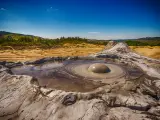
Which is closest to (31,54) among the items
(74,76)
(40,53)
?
(40,53)

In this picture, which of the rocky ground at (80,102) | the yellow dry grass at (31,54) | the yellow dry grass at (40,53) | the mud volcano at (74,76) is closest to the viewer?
the rocky ground at (80,102)

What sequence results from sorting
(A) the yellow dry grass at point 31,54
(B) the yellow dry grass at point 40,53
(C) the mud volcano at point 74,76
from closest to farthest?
(C) the mud volcano at point 74,76, (A) the yellow dry grass at point 31,54, (B) the yellow dry grass at point 40,53

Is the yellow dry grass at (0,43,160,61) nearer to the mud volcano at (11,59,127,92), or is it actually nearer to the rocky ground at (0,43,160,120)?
Answer: the mud volcano at (11,59,127,92)

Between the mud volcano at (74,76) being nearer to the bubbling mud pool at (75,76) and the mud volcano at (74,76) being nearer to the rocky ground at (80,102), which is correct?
the bubbling mud pool at (75,76)

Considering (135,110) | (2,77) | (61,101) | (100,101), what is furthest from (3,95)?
(135,110)

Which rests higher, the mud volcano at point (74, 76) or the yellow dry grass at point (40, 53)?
the mud volcano at point (74, 76)

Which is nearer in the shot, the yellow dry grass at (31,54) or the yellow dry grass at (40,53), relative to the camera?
the yellow dry grass at (31,54)

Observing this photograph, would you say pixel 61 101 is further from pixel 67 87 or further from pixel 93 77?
pixel 93 77

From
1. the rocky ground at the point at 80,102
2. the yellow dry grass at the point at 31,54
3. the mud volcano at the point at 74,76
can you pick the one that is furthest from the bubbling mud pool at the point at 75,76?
the yellow dry grass at the point at 31,54

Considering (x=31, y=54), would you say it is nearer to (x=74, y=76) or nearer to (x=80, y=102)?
(x=74, y=76)

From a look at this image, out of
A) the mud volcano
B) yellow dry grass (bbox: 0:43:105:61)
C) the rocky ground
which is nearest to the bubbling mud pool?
the mud volcano

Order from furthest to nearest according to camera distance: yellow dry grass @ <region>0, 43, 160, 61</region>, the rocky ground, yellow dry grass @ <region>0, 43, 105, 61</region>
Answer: yellow dry grass @ <region>0, 43, 160, 61</region>, yellow dry grass @ <region>0, 43, 105, 61</region>, the rocky ground
